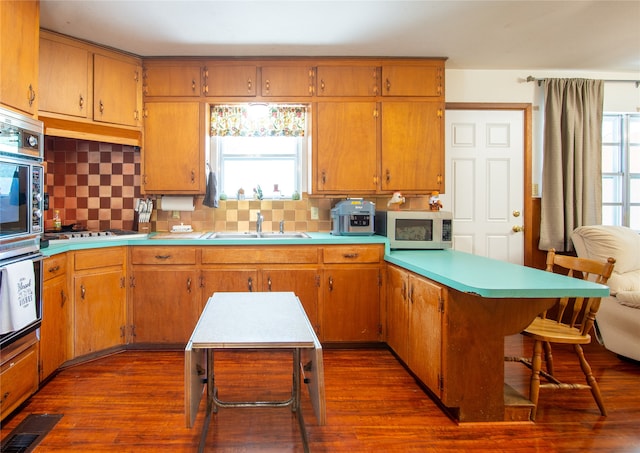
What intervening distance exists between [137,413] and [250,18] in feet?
8.79

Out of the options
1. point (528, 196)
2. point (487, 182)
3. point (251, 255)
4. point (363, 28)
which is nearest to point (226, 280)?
point (251, 255)

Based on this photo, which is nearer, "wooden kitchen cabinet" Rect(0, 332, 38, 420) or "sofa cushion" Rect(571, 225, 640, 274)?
"wooden kitchen cabinet" Rect(0, 332, 38, 420)

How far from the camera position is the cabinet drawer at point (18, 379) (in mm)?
2023

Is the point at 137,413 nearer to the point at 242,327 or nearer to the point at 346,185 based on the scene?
the point at 242,327

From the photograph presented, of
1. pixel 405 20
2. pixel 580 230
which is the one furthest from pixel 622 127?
pixel 405 20

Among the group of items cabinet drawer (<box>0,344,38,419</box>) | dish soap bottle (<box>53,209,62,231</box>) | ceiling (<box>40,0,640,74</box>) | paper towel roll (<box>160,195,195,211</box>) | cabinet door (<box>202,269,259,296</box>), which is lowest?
cabinet drawer (<box>0,344,38,419</box>)

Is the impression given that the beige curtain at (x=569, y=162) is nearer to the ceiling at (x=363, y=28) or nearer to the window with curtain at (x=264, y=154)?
the ceiling at (x=363, y=28)

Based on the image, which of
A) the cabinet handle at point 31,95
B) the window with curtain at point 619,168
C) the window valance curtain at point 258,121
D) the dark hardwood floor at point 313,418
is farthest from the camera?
the window with curtain at point 619,168

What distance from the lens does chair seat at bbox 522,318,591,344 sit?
2.11 metres

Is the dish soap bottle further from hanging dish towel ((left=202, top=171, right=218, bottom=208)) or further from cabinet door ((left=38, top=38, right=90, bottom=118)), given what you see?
hanging dish towel ((left=202, top=171, right=218, bottom=208))

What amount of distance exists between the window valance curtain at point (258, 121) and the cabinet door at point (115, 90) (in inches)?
26.6

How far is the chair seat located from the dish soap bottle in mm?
3597

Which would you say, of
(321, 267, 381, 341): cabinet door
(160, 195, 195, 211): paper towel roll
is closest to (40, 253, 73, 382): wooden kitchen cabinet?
(160, 195, 195, 211): paper towel roll

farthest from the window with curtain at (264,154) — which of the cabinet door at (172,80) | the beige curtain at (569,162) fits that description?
the beige curtain at (569,162)
